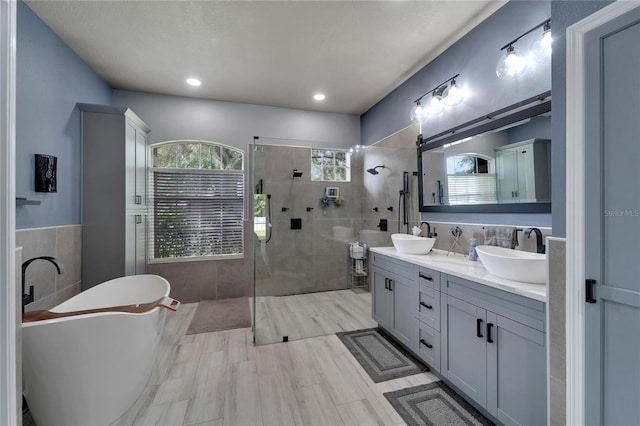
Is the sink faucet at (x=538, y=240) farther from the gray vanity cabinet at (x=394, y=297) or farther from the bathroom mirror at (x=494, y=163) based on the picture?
the gray vanity cabinet at (x=394, y=297)

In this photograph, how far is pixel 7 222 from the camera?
32.6 inches

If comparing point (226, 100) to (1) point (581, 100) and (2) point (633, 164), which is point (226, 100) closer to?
(1) point (581, 100)

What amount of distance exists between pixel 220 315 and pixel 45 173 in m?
2.20

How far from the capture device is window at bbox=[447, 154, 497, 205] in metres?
2.25

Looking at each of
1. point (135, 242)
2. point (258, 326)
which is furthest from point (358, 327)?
point (135, 242)

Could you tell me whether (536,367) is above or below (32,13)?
below

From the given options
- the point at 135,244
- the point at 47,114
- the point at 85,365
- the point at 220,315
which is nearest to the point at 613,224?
the point at 85,365

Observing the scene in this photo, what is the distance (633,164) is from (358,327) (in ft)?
8.28

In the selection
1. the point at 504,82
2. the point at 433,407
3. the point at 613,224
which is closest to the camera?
the point at 613,224

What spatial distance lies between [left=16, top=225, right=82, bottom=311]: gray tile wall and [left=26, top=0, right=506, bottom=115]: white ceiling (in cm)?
177

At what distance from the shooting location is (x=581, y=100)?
1180mm

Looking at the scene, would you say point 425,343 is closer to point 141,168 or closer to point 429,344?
point 429,344

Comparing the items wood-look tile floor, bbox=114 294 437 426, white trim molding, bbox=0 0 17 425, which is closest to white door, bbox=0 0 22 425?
white trim molding, bbox=0 0 17 425

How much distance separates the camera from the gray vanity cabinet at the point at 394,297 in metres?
2.31
